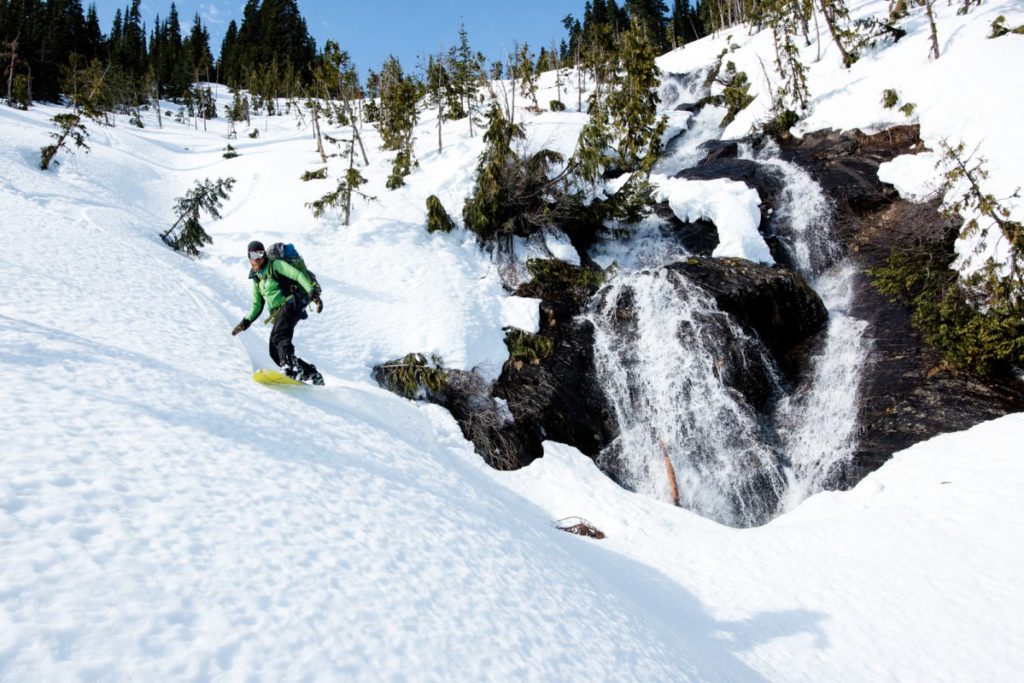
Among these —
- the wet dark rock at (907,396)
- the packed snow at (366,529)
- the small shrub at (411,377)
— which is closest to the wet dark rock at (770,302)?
the wet dark rock at (907,396)

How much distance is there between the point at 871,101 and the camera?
2238 centimetres

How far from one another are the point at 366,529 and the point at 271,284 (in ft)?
18.0

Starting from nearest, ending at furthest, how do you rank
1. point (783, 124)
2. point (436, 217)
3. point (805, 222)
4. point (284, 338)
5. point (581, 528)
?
point (284, 338), point (581, 528), point (436, 217), point (805, 222), point (783, 124)

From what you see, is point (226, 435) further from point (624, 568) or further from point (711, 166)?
A: point (711, 166)

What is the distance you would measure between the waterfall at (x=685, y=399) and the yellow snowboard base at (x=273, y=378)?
297 inches

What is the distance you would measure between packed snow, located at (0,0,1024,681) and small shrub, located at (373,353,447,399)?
1.34 feet

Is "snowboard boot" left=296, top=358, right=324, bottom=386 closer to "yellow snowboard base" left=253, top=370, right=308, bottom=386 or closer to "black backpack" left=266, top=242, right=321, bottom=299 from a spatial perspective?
"yellow snowboard base" left=253, top=370, right=308, bottom=386

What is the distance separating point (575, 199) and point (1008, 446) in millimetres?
13718

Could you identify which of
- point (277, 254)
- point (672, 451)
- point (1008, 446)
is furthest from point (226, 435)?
point (1008, 446)

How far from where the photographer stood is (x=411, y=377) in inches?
473

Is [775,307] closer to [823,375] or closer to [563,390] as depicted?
[823,375]

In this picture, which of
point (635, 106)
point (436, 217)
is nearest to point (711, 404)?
point (436, 217)

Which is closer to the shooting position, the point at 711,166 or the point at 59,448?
the point at 59,448

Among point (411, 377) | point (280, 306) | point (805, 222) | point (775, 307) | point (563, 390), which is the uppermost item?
point (805, 222)
